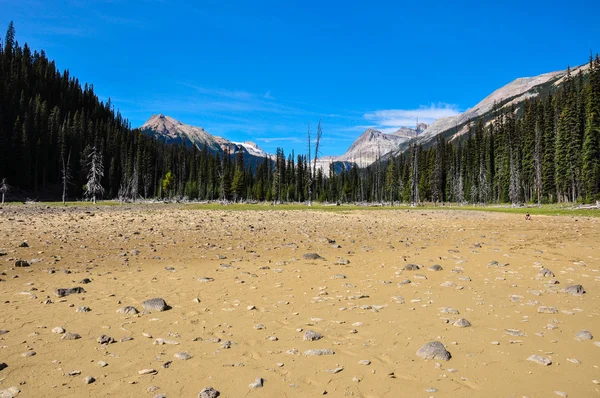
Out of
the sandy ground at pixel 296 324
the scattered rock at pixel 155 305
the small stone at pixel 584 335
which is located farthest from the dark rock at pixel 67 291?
the small stone at pixel 584 335

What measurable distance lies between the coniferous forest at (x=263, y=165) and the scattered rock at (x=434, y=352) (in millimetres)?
62163

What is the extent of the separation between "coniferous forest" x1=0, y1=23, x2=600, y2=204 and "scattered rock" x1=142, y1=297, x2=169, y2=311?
6026cm

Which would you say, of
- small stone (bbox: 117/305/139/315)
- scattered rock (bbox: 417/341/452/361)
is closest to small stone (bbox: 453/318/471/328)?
scattered rock (bbox: 417/341/452/361)

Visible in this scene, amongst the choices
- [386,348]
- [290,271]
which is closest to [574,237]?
[290,271]

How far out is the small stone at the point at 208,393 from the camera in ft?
12.3

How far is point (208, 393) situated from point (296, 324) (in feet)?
8.09

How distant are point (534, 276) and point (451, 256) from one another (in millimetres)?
3417

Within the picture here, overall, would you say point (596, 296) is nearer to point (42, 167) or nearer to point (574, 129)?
point (574, 129)

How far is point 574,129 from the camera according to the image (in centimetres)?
7719

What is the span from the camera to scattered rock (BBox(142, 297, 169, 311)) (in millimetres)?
6727

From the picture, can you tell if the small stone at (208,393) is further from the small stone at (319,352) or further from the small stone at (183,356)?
the small stone at (319,352)

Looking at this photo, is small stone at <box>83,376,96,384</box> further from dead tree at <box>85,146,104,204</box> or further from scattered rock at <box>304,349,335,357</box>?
dead tree at <box>85,146,104,204</box>

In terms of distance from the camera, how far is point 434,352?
185 inches

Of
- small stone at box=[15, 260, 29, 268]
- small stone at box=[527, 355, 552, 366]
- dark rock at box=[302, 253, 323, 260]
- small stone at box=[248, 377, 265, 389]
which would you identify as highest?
small stone at box=[15, 260, 29, 268]
